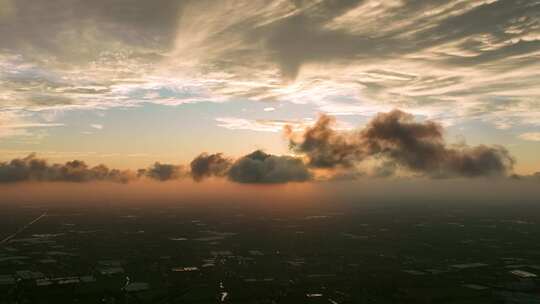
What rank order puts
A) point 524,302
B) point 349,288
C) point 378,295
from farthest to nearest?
point 349,288, point 378,295, point 524,302

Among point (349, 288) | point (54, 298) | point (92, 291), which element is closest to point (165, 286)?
point (92, 291)

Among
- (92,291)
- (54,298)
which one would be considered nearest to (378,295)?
(92,291)

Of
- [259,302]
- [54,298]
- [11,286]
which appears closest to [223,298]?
[259,302]

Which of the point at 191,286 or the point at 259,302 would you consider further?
the point at 191,286

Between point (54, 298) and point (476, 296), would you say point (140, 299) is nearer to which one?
point (54, 298)

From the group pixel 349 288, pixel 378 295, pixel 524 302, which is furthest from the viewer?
pixel 349 288

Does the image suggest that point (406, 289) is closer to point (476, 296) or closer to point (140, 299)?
point (476, 296)

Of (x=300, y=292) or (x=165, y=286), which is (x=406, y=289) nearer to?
(x=300, y=292)

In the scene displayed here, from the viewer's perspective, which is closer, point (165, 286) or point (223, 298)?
point (223, 298)
